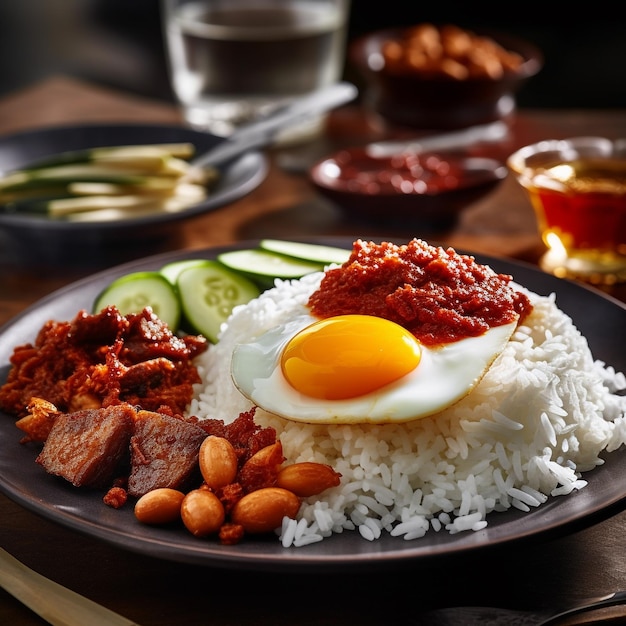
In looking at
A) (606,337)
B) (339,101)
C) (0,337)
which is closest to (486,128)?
(339,101)

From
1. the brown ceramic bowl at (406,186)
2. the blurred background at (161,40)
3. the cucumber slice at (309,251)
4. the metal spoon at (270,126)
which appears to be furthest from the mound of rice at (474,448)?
the blurred background at (161,40)

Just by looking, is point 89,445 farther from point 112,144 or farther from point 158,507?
point 112,144

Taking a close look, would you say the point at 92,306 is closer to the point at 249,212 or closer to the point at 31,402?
the point at 31,402

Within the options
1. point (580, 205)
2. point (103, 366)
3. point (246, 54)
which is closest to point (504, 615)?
point (103, 366)

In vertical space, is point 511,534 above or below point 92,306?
above

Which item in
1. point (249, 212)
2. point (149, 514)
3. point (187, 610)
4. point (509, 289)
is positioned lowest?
point (249, 212)

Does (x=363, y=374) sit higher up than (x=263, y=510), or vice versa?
(x=363, y=374)
